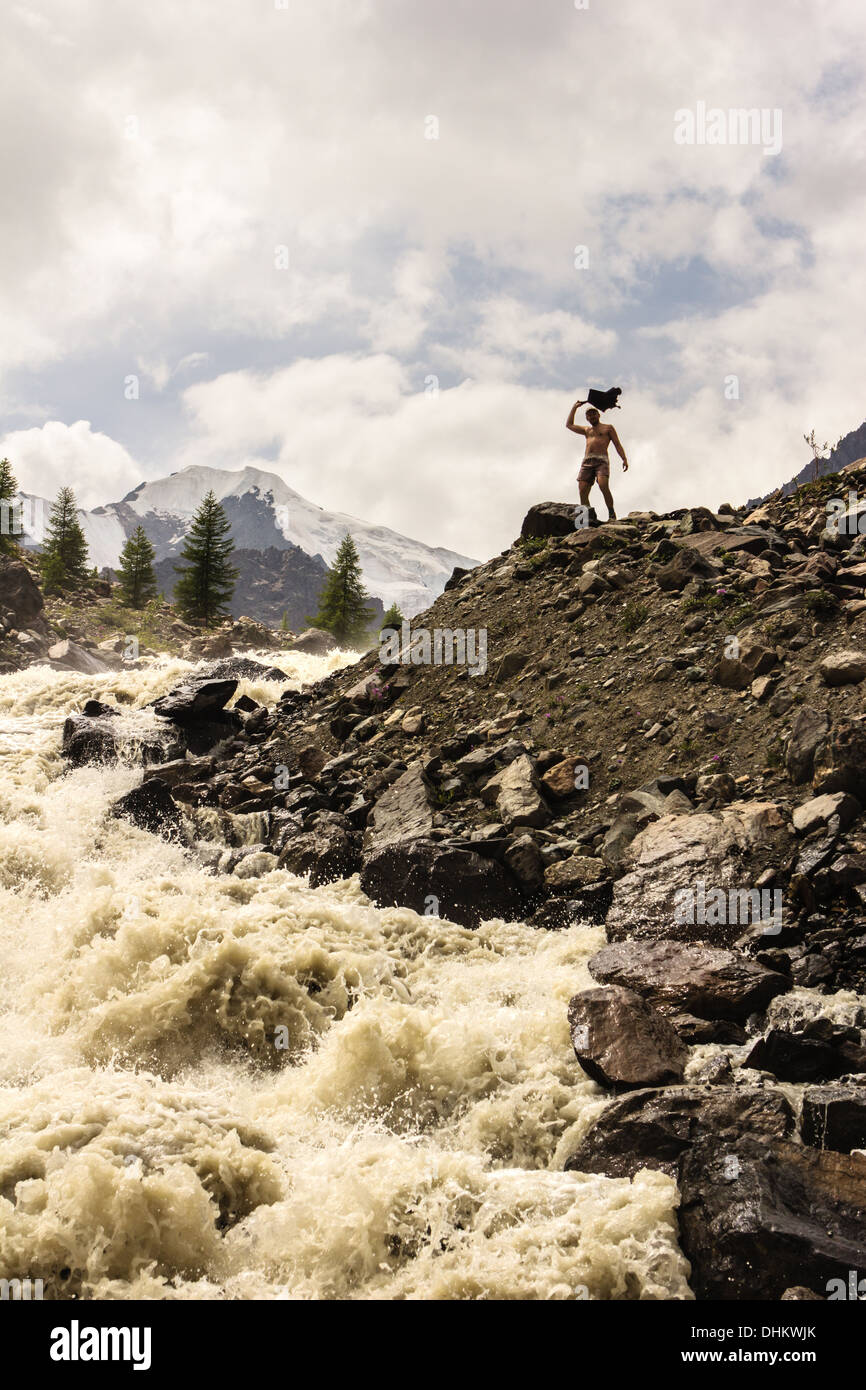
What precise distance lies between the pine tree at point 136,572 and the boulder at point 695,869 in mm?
57931

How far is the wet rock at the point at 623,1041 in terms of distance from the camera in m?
7.51

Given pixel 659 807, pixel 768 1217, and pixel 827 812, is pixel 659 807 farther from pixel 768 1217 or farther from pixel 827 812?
pixel 768 1217

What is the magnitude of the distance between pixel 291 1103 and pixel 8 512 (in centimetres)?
5764

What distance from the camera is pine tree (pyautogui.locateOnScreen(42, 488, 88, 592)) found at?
61.2 meters

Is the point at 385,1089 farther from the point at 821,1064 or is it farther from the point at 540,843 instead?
the point at 540,843

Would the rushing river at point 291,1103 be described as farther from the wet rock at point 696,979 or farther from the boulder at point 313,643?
the boulder at point 313,643

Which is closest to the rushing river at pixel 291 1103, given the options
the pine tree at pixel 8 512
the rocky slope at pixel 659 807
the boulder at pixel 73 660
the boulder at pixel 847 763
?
the rocky slope at pixel 659 807

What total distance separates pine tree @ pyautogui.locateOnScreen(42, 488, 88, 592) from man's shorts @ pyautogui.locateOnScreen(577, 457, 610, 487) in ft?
167

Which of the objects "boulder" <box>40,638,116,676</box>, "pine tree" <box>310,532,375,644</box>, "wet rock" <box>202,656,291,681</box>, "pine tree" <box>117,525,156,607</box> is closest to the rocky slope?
"wet rock" <box>202,656,291,681</box>

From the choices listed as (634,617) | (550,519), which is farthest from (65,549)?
(634,617)

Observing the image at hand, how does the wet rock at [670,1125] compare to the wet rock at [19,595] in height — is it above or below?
below

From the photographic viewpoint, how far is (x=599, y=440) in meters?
19.8

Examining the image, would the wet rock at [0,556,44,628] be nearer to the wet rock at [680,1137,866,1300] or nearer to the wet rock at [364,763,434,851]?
the wet rock at [364,763,434,851]
